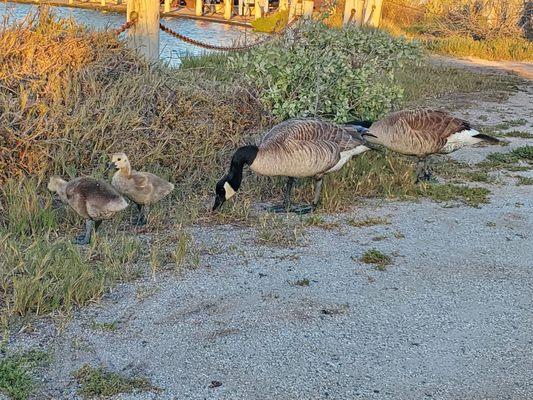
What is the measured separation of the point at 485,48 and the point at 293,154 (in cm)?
1763

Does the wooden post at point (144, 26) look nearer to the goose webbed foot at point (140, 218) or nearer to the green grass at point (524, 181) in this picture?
the goose webbed foot at point (140, 218)

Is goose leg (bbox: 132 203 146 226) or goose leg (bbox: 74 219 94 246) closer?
goose leg (bbox: 74 219 94 246)

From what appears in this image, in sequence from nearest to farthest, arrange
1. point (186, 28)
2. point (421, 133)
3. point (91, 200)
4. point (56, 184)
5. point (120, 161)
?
point (91, 200) < point (56, 184) < point (120, 161) < point (421, 133) < point (186, 28)

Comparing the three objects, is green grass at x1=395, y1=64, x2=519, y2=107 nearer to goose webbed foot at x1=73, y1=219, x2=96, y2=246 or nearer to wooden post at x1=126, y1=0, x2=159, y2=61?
wooden post at x1=126, y1=0, x2=159, y2=61

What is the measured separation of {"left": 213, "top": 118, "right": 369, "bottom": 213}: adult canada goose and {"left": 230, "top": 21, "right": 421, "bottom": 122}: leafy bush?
6.28 ft

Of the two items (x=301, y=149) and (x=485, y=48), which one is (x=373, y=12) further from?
(x=301, y=149)

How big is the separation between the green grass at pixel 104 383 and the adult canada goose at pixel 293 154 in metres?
2.98

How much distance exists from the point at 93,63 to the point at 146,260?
11.1 ft

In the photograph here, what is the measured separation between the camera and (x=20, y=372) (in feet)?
12.2

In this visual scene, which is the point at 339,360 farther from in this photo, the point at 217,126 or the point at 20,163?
the point at 217,126

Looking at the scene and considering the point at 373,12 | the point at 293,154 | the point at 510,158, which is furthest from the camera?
the point at 373,12

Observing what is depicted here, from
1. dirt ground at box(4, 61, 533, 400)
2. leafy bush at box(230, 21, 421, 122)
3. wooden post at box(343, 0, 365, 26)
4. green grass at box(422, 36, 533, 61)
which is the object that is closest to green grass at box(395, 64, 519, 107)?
wooden post at box(343, 0, 365, 26)

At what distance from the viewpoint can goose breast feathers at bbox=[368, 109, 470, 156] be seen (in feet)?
25.6

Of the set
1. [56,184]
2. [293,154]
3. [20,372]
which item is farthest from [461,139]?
[20,372]
